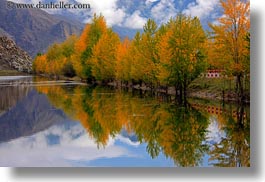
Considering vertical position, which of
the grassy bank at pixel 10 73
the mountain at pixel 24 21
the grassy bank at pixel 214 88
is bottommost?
the grassy bank at pixel 214 88

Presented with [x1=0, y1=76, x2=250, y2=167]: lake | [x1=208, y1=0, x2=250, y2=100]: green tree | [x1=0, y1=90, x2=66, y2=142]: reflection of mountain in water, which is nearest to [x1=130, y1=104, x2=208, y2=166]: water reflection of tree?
[x1=0, y1=76, x2=250, y2=167]: lake

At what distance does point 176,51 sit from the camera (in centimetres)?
1967

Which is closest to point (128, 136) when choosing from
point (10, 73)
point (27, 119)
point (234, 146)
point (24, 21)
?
point (234, 146)

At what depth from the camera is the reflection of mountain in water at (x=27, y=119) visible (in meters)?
11.4

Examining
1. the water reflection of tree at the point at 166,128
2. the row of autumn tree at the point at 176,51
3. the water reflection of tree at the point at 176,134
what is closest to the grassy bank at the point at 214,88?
the row of autumn tree at the point at 176,51

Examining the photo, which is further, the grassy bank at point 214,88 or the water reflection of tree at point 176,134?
the grassy bank at point 214,88

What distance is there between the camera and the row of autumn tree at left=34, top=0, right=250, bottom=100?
14410 millimetres

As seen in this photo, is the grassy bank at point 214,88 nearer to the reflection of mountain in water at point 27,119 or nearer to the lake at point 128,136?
the lake at point 128,136

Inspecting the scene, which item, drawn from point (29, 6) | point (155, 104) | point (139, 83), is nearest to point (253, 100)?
point (29, 6)

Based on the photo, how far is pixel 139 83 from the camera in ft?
93.2

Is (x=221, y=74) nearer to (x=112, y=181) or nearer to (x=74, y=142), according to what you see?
(x=74, y=142)

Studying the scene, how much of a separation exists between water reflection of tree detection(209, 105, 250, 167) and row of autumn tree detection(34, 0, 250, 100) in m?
2.43

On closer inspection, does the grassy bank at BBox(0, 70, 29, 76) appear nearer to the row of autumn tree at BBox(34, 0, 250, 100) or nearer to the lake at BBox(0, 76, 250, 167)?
the row of autumn tree at BBox(34, 0, 250, 100)

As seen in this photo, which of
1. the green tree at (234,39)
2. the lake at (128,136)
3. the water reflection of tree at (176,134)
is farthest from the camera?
the green tree at (234,39)
